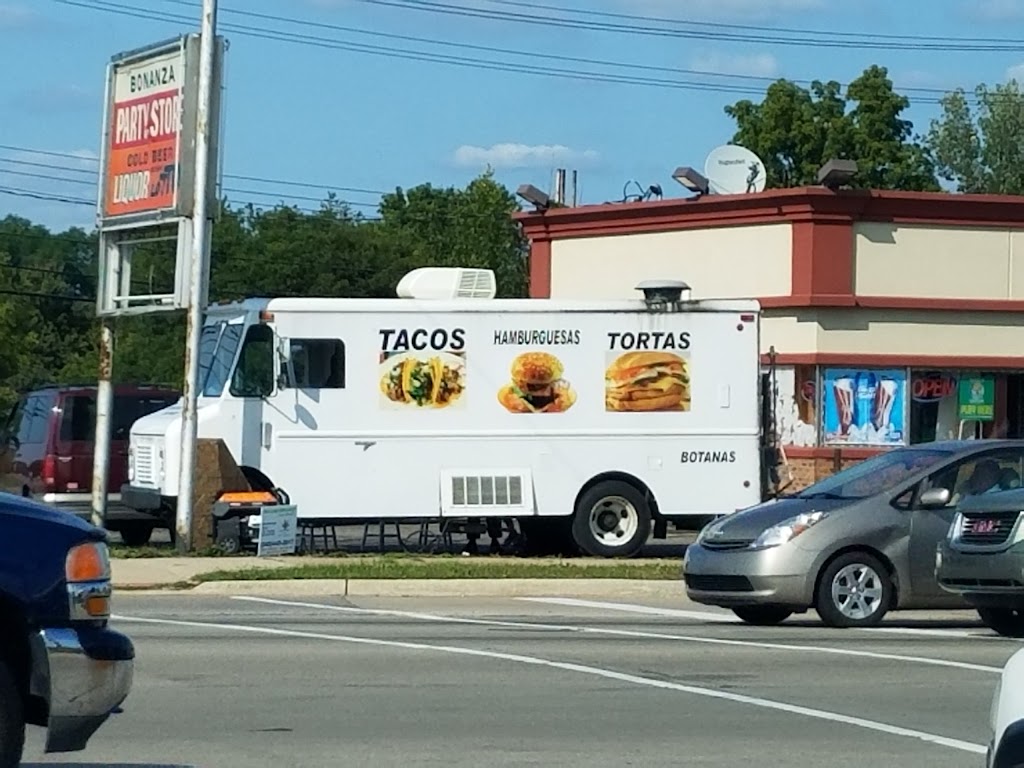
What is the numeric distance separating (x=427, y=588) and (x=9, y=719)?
11504mm

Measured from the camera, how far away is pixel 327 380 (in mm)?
22719

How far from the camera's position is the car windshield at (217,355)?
74.3 ft

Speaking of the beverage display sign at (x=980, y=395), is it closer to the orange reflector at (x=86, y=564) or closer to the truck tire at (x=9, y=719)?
the orange reflector at (x=86, y=564)

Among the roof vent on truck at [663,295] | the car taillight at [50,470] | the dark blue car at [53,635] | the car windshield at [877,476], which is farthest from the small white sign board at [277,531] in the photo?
the dark blue car at [53,635]

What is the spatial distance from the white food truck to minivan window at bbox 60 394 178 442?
1.23m

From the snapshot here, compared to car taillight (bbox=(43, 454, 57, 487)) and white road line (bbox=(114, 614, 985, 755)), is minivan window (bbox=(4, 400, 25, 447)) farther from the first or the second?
white road line (bbox=(114, 614, 985, 755))

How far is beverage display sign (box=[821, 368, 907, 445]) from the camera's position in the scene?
2817cm

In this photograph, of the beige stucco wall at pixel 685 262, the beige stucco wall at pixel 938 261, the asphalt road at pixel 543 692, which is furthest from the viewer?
the beige stucco wall at pixel 685 262

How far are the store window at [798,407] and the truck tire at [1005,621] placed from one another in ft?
42.2

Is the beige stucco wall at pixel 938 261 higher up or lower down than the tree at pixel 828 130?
lower down

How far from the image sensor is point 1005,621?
15.1 metres

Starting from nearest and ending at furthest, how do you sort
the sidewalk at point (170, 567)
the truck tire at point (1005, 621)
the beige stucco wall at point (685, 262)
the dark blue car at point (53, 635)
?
1. the dark blue car at point (53, 635)
2. the truck tire at point (1005, 621)
3. the sidewalk at point (170, 567)
4. the beige stucco wall at point (685, 262)

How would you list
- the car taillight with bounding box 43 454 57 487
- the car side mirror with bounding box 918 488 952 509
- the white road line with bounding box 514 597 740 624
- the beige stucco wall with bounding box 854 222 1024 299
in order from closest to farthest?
the car side mirror with bounding box 918 488 952 509, the white road line with bounding box 514 597 740 624, the car taillight with bounding box 43 454 57 487, the beige stucco wall with bounding box 854 222 1024 299

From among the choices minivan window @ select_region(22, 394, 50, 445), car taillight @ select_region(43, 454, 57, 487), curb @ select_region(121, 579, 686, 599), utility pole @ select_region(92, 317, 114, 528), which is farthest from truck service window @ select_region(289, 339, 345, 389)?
curb @ select_region(121, 579, 686, 599)
